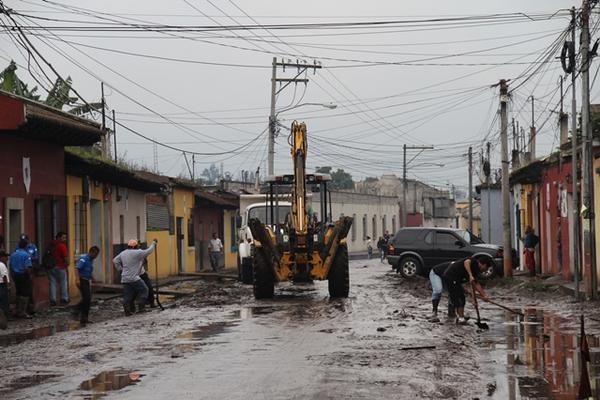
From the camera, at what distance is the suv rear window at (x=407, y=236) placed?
36.4 meters

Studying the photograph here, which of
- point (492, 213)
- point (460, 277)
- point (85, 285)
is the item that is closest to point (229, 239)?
point (492, 213)

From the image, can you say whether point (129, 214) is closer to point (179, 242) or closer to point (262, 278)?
point (179, 242)

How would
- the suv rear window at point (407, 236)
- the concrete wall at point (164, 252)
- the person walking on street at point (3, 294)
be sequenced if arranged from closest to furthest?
the person walking on street at point (3, 294) < the suv rear window at point (407, 236) < the concrete wall at point (164, 252)

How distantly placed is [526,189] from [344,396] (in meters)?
30.8

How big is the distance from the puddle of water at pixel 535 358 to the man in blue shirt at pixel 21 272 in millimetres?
9700

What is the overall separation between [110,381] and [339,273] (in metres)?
14.4

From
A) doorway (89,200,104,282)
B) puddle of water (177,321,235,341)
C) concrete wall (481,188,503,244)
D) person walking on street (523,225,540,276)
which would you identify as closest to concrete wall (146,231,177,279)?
doorway (89,200,104,282)

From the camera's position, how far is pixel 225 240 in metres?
54.9

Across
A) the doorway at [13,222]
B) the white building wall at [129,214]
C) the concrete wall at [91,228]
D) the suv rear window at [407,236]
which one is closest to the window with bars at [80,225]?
the concrete wall at [91,228]

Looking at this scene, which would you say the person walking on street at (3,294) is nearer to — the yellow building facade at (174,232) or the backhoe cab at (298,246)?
the backhoe cab at (298,246)

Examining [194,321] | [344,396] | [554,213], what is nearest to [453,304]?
[194,321]

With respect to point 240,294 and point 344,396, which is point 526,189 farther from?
point 344,396

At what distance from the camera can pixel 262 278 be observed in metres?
25.4

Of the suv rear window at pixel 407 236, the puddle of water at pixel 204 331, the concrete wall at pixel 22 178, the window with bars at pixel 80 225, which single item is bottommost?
the puddle of water at pixel 204 331
